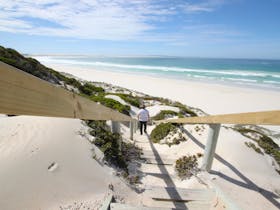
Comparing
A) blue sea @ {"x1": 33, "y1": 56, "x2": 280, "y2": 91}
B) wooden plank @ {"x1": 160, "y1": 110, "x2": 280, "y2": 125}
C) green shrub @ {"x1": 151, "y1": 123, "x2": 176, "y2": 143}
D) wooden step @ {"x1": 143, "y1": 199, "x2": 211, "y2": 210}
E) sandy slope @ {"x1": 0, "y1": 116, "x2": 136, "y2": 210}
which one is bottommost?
blue sea @ {"x1": 33, "y1": 56, "x2": 280, "y2": 91}

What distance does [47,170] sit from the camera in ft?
10.4

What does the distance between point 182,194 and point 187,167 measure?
1.34m

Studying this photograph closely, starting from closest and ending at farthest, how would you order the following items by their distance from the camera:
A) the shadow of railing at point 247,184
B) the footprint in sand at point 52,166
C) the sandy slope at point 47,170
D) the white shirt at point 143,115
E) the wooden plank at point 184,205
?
the sandy slope at point 47,170 < the wooden plank at point 184,205 < the footprint in sand at point 52,166 < the shadow of railing at point 247,184 < the white shirt at point 143,115

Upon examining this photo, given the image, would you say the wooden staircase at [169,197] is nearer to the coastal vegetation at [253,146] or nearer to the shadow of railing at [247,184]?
the shadow of railing at [247,184]

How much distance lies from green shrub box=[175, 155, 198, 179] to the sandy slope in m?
1.46

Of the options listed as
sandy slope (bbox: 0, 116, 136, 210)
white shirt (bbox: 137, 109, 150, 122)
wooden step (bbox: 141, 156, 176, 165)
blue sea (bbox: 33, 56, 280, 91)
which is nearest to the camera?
sandy slope (bbox: 0, 116, 136, 210)

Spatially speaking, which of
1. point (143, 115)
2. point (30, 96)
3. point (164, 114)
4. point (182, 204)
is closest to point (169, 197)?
point (182, 204)

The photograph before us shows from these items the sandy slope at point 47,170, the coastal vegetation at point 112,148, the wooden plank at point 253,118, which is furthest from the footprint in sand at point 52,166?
the wooden plank at point 253,118

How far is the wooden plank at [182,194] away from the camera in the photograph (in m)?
3.07

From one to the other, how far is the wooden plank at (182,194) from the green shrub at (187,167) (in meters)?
1.01

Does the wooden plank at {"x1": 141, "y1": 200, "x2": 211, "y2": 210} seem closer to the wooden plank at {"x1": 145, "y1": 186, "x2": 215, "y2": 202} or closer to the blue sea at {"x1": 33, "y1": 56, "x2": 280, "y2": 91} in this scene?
the wooden plank at {"x1": 145, "y1": 186, "x2": 215, "y2": 202}

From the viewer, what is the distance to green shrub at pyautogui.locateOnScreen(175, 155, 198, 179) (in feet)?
13.9

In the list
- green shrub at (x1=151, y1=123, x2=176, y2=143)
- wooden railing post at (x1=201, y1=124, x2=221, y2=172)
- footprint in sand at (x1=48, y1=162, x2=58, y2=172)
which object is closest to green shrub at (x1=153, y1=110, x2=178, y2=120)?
Result: green shrub at (x1=151, y1=123, x2=176, y2=143)

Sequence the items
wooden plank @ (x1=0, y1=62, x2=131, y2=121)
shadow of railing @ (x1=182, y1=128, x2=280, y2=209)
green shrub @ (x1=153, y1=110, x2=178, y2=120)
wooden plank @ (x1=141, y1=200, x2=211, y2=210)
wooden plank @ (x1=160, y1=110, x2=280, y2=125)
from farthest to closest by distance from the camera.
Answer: green shrub @ (x1=153, y1=110, x2=178, y2=120), shadow of railing @ (x1=182, y1=128, x2=280, y2=209), wooden plank @ (x1=141, y1=200, x2=211, y2=210), wooden plank @ (x1=160, y1=110, x2=280, y2=125), wooden plank @ (x1=0, y1=62, x2=131, y2=121)
